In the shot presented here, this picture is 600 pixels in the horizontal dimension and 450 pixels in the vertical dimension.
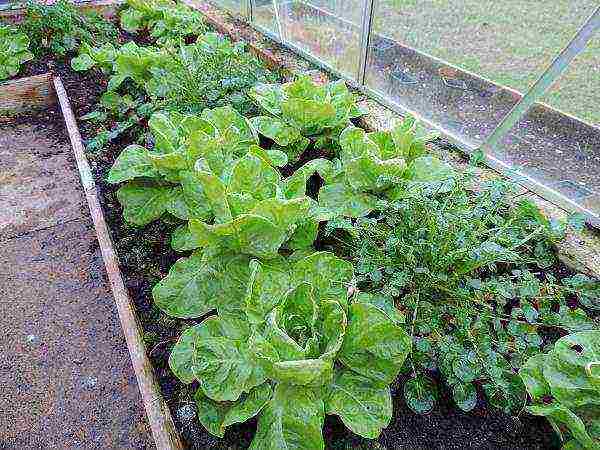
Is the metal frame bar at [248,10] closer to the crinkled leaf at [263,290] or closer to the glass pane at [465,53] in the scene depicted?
the glass pane at [465,53]

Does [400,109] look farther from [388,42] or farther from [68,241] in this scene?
[68,241]

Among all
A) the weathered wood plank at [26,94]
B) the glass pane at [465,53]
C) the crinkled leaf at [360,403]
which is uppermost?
the glass pane at [465,53]

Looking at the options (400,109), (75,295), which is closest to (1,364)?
(75,295)

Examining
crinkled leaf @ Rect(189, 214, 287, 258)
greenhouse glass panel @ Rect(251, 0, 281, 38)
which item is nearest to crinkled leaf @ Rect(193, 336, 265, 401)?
crinkled leaf @ Rect(189, 214, 287, 258)

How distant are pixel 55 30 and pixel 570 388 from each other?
14.2 ft

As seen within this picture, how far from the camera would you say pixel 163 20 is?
371cm

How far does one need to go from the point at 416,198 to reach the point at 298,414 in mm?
816

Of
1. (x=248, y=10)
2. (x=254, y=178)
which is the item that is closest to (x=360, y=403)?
(x=254, y=178)

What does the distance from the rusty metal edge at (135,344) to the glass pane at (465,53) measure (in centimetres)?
176

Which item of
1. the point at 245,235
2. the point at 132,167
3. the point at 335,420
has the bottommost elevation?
the point at 335,420

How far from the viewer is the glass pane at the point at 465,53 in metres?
1.79

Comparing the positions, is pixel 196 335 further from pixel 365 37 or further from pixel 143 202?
pixel 365 37

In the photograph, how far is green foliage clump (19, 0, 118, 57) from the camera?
364 centimetres

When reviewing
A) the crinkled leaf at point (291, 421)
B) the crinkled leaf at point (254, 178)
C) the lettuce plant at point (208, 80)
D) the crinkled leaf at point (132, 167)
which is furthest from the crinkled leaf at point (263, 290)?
the lettuce plant at point (208, 80)
